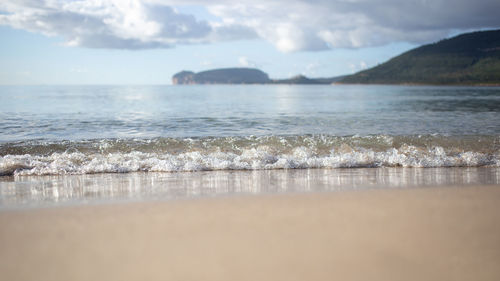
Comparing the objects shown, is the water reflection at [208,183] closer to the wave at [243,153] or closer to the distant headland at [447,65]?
the wave at [243,153]

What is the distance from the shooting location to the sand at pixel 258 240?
355 centimetres

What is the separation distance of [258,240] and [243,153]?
664 cm

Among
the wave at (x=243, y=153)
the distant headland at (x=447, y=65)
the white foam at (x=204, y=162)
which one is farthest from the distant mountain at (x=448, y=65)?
the white foam at (x=204, y=162)

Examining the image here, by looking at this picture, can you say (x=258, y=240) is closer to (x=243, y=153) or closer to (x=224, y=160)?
(x=224, y=160)

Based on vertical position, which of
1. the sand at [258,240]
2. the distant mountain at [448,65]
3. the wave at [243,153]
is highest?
the distant mountain at [448,65]

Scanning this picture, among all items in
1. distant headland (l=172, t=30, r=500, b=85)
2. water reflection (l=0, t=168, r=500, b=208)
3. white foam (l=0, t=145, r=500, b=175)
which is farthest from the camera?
distant headland (l=172, t=30, r=500, b=85)

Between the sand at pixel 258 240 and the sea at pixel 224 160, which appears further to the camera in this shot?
the sea at pixel 224 160

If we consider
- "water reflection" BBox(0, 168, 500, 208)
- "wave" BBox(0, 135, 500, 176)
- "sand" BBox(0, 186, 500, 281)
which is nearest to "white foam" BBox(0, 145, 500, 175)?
"wave" BBox(0, 135, 500, 176)

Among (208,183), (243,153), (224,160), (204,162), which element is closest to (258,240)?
(208,183)

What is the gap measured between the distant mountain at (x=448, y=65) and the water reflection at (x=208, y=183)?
10108 cm

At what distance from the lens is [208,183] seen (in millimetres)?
7594

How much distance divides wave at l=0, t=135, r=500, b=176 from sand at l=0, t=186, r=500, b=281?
3.71m

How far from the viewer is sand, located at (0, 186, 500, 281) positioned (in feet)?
11.6

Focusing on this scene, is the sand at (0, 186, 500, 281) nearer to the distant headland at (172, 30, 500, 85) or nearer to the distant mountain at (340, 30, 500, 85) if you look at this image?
the distant headland at (172, 30, 500, 85)
